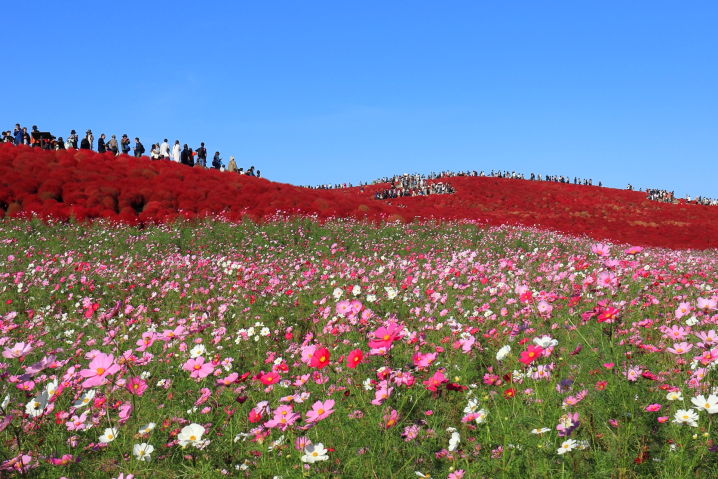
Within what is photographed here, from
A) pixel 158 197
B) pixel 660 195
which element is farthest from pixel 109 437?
pixel 660 195

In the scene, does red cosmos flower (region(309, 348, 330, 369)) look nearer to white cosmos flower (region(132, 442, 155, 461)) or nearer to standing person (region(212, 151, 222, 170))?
white cosmos flower (region(132, 442, 155, 461))

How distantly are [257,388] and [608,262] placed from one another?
83.0 inches

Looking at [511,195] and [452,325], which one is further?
[511,195]

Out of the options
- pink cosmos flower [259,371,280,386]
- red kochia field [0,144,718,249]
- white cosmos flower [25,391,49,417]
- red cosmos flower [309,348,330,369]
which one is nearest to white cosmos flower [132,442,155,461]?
white cosmos flower [25,391,49,417]

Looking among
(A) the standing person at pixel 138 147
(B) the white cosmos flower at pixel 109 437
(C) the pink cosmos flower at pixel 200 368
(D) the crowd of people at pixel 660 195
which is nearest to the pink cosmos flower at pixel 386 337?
(C) the pink cosmos flower at pixel 200 368

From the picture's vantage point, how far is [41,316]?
5.78 m

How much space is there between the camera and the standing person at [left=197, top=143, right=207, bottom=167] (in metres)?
29.5

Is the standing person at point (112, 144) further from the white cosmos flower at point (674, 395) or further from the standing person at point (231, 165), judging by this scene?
the white cosmos flower at point (674, 395)

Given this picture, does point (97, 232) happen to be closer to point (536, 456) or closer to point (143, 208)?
point (143, 208)

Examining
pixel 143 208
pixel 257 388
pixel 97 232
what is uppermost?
pixel 143 208

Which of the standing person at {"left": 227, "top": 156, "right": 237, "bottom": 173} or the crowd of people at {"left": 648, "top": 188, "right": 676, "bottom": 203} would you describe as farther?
the crowd of people at {"left": 648, "top": 188, "right": 676, "bottom": 203}

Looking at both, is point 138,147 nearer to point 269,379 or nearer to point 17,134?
point 17,134

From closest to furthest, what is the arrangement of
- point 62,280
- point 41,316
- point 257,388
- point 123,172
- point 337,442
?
point 337,442, point 257,388, point 41,316, point 62,280, point 123,172

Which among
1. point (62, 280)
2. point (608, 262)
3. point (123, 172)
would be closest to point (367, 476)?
point (608, 262)
